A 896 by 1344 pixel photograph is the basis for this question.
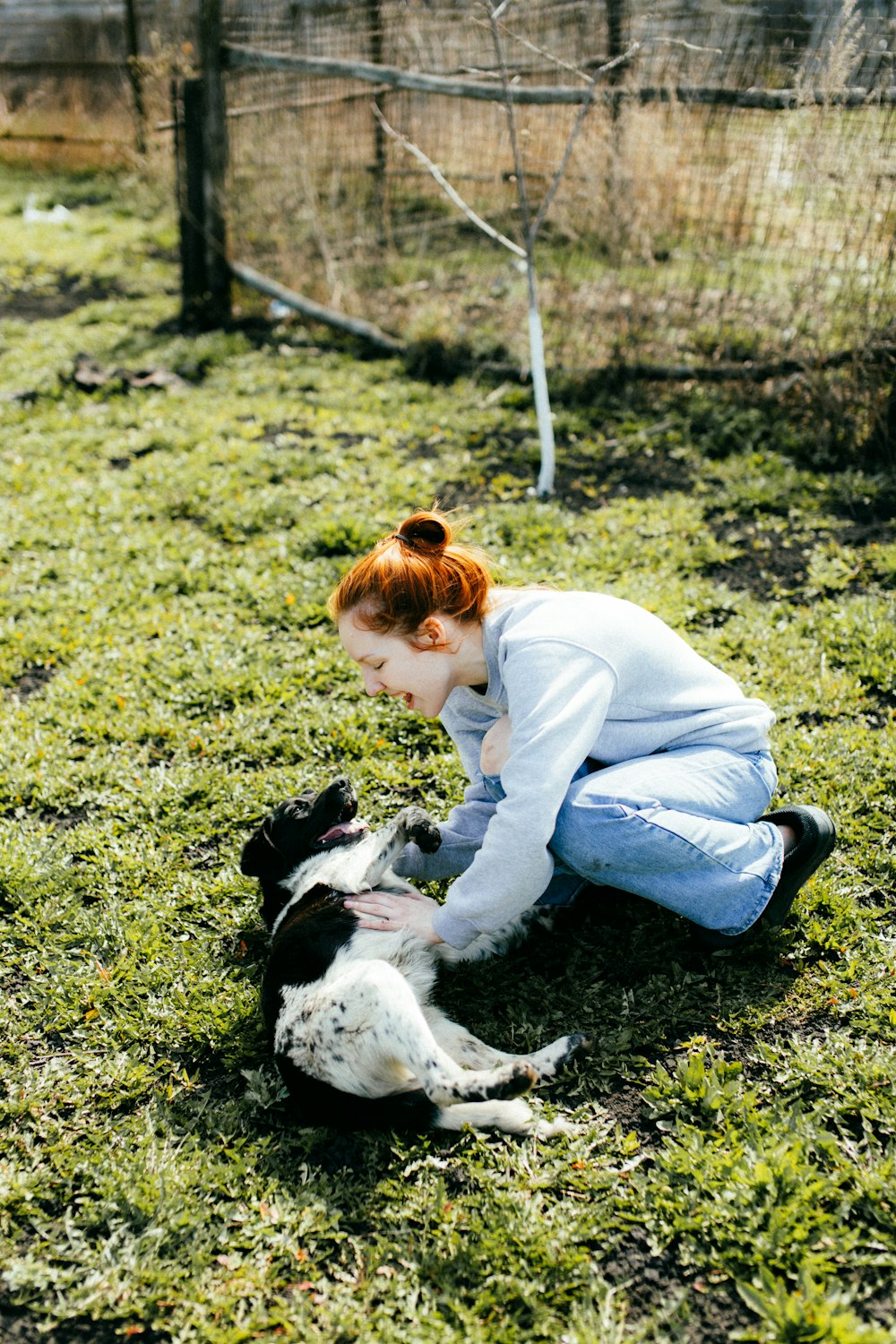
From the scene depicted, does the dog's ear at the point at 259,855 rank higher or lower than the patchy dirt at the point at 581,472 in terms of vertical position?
lower

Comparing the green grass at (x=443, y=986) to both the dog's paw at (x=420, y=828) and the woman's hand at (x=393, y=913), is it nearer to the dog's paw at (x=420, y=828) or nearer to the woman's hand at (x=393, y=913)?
the woman's hand at (x=393, y=913)

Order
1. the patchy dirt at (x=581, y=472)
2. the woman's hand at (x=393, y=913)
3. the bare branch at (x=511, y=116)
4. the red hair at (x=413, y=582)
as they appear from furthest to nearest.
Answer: the patchy dirt at (x=581, y=472) → the bare branch at (x=511, y=116) → the woman's hand at (x=393, y=913) → the red hair at (x=413, y=582)

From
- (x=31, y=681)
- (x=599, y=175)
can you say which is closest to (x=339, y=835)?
(x=31, y=681)

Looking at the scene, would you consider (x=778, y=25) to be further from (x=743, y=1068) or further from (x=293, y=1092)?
(x=293, y=1092)

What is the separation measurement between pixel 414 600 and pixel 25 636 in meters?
2.59

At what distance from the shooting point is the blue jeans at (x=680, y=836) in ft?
8.28

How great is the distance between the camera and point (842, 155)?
5355 mm

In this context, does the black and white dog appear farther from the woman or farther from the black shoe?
the black shoe

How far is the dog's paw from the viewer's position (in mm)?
2920

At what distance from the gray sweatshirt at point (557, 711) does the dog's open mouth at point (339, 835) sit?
452mm

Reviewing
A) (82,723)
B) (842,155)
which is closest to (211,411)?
(82,723)

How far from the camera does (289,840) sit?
9.93 ft

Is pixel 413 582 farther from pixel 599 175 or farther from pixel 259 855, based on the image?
pixel 599 175

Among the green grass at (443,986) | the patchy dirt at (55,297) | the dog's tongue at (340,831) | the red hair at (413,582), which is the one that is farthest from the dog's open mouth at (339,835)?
the patchy dirt at (55,297)
